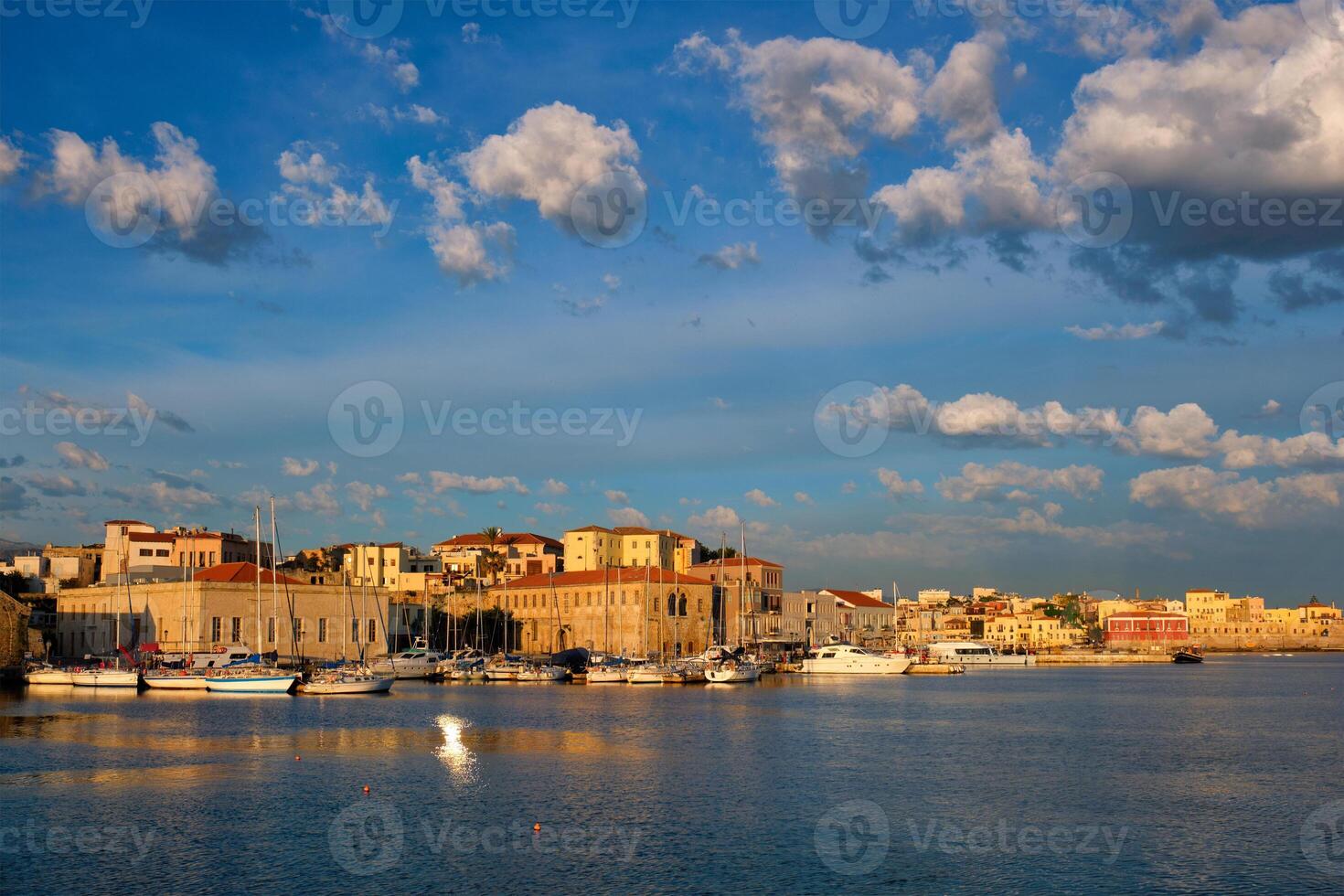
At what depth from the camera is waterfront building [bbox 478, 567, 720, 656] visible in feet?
381

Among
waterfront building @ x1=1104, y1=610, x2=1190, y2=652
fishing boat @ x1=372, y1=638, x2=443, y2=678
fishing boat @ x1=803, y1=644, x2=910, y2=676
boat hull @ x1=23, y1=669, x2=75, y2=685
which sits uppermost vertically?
boat hull @ x1=23, y1=669, x2=75, y2=685

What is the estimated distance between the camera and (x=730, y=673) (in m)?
87.6

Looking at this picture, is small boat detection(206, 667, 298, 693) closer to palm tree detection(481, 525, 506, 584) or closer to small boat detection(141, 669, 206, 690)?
small boat detection(141, 669, 206, 690)

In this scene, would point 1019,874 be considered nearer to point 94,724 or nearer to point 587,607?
point 94,724

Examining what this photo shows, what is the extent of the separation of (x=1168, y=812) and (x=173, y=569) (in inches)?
3946

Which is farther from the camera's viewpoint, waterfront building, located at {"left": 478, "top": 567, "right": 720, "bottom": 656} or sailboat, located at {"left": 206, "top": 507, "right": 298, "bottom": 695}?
waterfront building, located at {"left": 478, "top": 567, "right": 720, "bottom": 656}

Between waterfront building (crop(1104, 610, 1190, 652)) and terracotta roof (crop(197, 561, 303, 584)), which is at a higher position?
terracotta roof (crop(197, 561, 303, 584))

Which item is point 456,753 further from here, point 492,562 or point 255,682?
point 492,562

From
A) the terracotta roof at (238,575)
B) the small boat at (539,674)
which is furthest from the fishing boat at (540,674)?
the terracotta roof at (238,575)

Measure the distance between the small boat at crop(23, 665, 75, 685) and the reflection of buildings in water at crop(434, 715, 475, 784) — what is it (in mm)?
38436

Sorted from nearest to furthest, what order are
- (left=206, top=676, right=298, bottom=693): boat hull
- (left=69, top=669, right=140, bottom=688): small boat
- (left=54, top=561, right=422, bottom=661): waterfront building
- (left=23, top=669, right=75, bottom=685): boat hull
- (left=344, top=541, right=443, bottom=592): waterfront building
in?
(left=206, top=676, right=298, bottom=693): boat hull
(left=69, top=669, right=140, bottom=688): small boat
(left=23, top=669, right=75, bottom=685): boat hull
(left=54, top=561, right=422, bottom=661): waterfront building
(left=344, top=541, right=443, bottom=592): waterfront building

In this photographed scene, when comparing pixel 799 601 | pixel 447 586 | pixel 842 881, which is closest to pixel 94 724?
pixel 842 881

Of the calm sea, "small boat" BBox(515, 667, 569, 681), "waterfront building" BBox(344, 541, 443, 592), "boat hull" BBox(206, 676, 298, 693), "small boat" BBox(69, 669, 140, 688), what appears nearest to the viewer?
the calm sea

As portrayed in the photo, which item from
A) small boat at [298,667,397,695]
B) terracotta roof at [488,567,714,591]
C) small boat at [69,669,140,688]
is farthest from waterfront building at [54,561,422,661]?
terracotta roof at [488,567,714,591]
